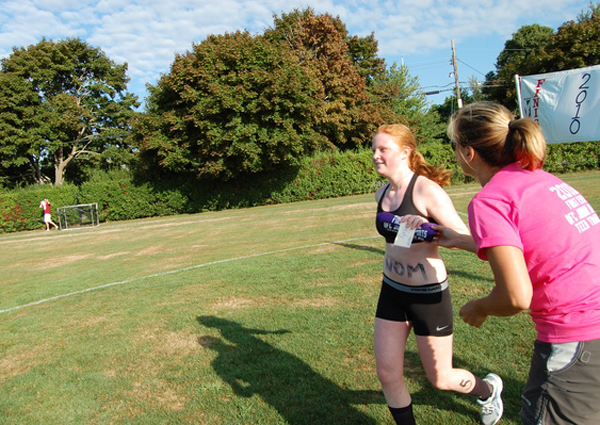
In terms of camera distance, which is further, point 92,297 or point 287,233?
point 287,233

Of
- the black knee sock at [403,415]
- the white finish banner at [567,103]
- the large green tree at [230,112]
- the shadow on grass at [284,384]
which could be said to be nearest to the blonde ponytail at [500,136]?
the black knee sock at [403,415]

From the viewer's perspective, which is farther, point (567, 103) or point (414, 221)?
point (567, 103)

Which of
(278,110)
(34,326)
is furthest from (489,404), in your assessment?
(278,110)

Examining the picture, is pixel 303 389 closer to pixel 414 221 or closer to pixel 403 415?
pixel 403 415

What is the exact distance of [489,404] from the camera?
9.78 feet

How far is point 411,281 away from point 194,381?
2500 millimetres

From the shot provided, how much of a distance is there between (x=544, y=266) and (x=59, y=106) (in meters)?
47.2

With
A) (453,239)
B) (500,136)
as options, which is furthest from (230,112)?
(500,136)

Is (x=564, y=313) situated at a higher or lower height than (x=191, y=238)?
higher

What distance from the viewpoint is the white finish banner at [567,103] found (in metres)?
7.26

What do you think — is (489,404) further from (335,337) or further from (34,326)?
(34,326)

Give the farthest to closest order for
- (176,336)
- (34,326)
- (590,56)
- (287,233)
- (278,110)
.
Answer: (590,56)
(278,110)
(287,233)
(34,326)
(176,336)

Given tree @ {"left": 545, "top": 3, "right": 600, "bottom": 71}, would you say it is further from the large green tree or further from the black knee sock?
the black knee sock

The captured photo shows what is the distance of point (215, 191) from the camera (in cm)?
3180
